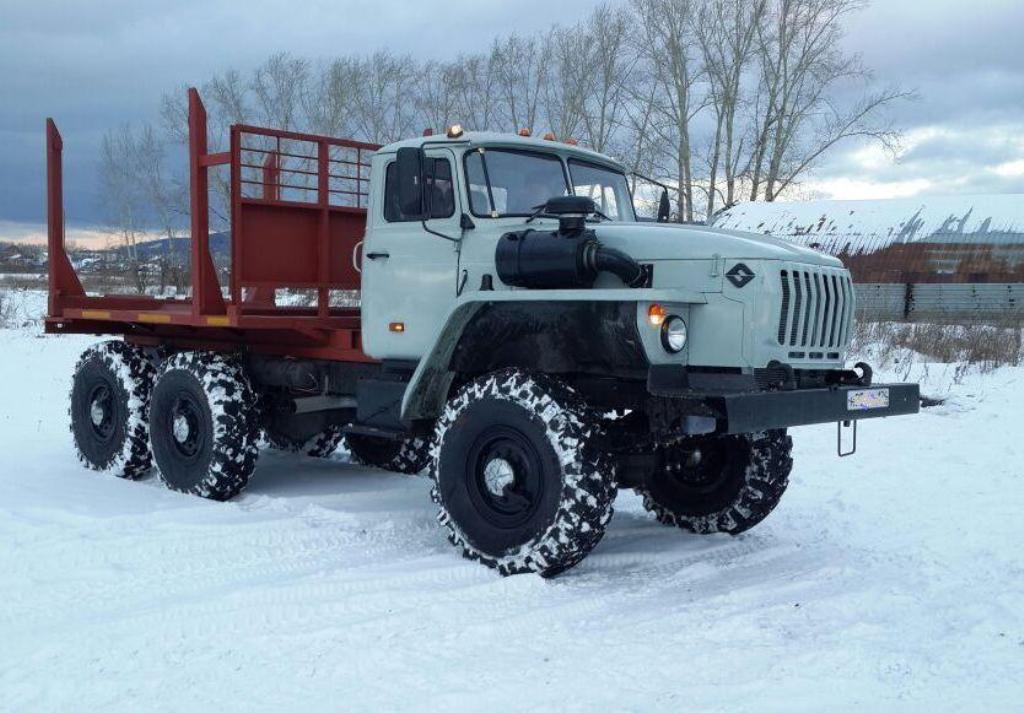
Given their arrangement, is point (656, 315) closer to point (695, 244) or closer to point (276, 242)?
point (695, 244)

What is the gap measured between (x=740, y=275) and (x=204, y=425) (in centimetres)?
430

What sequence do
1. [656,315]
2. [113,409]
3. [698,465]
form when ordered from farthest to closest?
[113,409]
[698,465]
[656,315]

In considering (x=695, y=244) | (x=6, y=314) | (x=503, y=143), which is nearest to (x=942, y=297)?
(x=503, y=143)

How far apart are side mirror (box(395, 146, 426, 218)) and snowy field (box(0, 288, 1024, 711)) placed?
6.94ft

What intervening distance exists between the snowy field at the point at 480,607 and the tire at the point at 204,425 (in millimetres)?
234

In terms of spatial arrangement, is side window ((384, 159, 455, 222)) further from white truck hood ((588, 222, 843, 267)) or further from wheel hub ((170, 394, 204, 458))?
wheel hub ((170, 394, 204, 458))

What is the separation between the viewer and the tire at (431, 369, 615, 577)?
16.7ft

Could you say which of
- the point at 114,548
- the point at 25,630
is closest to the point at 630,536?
the point at 114,548

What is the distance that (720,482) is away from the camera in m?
6.46

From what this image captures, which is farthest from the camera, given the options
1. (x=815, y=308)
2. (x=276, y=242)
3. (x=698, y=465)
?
(x=276, y=242)

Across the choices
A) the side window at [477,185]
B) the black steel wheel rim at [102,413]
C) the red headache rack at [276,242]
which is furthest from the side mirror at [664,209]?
the black steel wheel rim at [102,413]

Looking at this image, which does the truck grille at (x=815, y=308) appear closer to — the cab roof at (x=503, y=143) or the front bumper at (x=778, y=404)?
the front bumper at (x=778, y=404)

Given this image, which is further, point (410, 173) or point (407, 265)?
point (407, 265)

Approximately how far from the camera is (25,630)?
14.2ft
